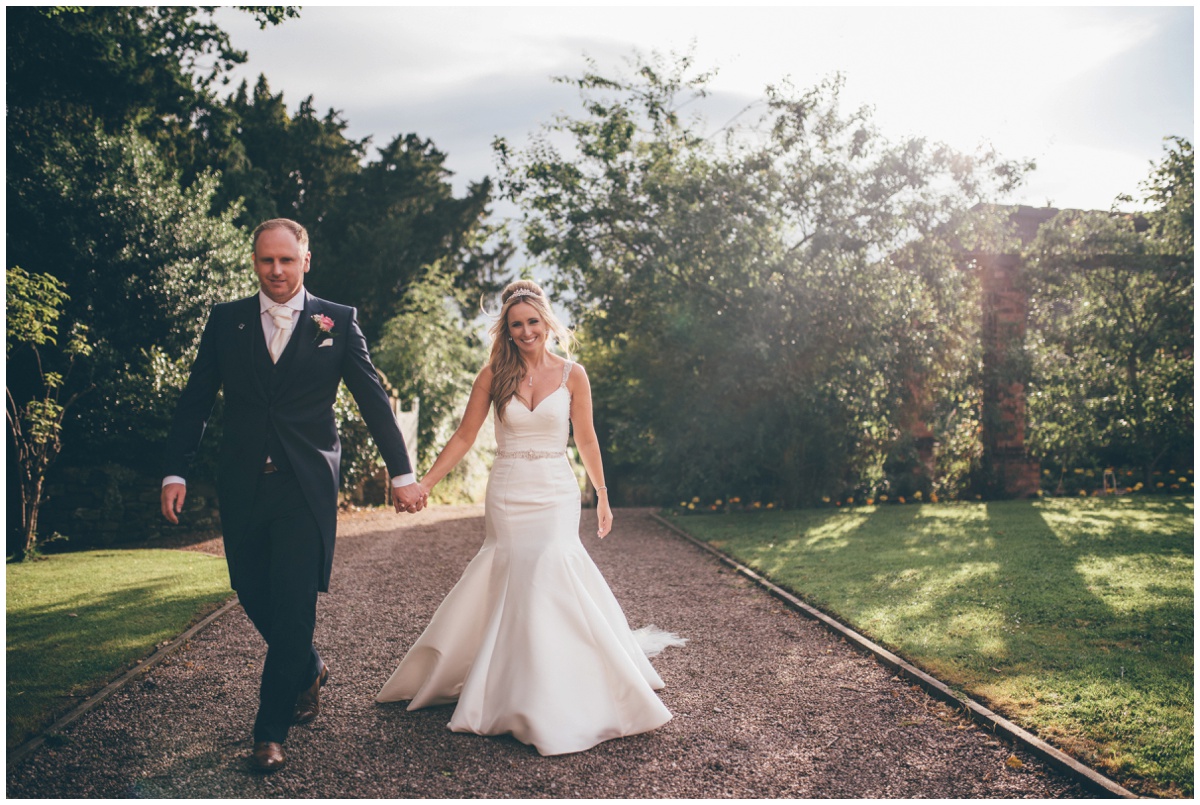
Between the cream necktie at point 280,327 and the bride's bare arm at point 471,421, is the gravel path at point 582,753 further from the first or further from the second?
the cream necktie at point 280,327

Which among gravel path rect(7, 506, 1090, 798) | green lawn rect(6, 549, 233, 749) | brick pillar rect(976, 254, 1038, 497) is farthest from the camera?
brick pillar rect(976, 254, 1038, 497)

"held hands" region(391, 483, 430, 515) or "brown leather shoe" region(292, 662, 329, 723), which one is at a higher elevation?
"held hands" region(391, 483, 430, 515)

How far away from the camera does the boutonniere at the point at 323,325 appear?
12.7ft

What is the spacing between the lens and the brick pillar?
14633mm

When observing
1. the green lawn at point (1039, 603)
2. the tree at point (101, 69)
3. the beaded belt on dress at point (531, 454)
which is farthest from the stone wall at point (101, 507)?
the beaded belt on dress at point (531, 454)

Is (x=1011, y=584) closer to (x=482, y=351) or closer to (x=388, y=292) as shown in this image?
(x=482, y=351)

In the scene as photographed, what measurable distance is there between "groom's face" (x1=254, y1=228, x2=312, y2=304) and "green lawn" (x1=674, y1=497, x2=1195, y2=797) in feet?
13.2

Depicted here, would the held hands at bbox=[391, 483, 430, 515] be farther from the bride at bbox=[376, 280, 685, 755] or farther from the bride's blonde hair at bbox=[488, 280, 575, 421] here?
the bride's blonde hair at bbox=[488, 280, 575, 421]

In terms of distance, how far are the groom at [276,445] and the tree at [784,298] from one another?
8.92 metres

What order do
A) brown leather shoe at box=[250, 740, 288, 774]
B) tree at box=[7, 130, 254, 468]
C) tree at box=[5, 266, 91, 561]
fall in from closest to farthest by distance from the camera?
brown leather shoe at box=[250, 740, 288, 774] → tree at box=[5, 266, 91, 561] → tree at box=[7, 130, 254, 468]

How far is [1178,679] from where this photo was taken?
4.64 metres

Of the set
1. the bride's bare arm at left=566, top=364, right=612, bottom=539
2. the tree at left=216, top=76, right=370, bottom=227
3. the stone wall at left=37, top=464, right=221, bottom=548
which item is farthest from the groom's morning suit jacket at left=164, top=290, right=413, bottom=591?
the tree at left=216, top=76, right=370, bottom=227

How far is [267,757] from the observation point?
11.6 feet

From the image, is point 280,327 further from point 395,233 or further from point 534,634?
point 395,233
